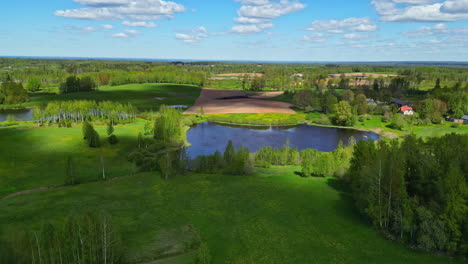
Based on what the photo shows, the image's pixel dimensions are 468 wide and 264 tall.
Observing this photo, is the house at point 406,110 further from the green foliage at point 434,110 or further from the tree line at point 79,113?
the tree line at point 79,113

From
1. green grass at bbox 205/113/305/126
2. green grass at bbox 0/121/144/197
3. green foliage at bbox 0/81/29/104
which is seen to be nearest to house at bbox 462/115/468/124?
green grass at bbox 205/113/305/126

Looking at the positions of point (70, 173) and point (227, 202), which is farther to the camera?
point (70, 173)

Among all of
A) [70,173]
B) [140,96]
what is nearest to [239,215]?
[70,173]

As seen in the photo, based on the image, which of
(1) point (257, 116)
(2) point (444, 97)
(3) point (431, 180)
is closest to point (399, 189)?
(3) point (431, 180)

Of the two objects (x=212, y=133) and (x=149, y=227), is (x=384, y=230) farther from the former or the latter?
(x=212, y=133)

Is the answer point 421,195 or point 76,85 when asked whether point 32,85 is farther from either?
point 421,195

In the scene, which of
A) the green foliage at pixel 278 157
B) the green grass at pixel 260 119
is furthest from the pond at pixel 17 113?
the green foliage at pixel 278 157
